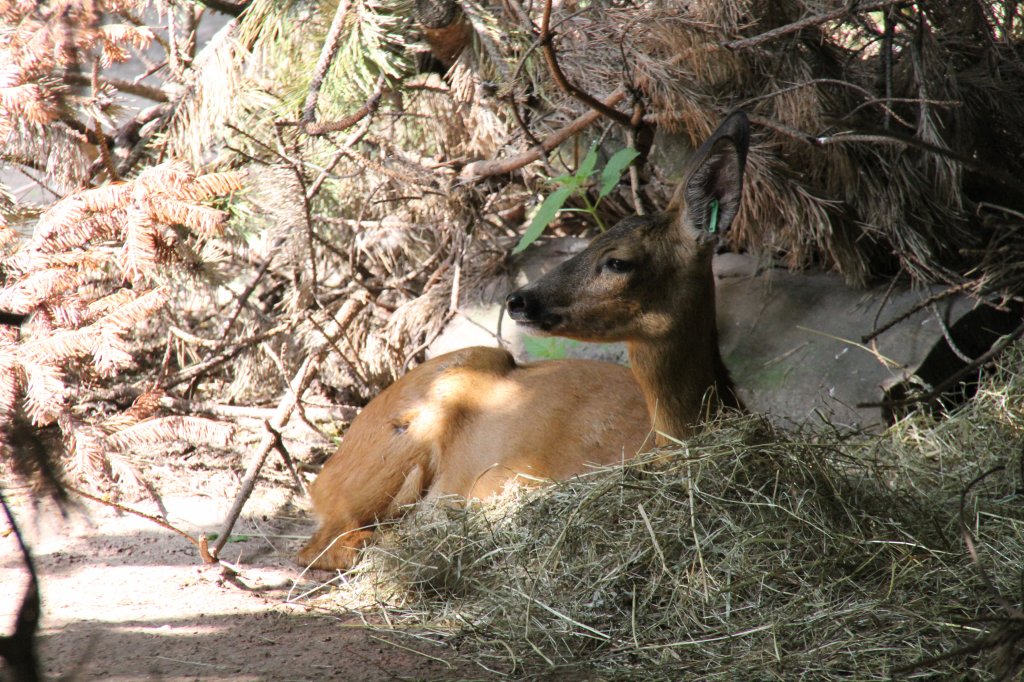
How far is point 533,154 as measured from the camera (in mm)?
5172

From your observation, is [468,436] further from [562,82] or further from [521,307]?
[562,82]

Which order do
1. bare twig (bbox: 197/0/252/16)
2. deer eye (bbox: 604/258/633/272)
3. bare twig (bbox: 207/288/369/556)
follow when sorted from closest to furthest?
deer eye (bbox: 604/258/633/272), bare twig (bbox: 207/288/369/556), bare twig (bbox: 197/0/252/16)

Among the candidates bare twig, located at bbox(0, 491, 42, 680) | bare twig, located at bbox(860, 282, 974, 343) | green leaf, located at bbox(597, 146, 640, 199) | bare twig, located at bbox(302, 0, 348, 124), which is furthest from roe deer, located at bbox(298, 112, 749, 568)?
bare twig, located at bbox(0, 491, 42, 680)

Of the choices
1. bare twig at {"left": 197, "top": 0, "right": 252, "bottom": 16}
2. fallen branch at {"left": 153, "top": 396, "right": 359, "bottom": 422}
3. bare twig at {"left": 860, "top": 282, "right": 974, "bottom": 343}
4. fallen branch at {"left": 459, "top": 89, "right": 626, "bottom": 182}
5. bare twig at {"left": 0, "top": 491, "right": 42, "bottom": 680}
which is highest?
bare twig at {"left": 197, "top": 0, "right": 252, "bottom": 16}

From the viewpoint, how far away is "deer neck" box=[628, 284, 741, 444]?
3793mm

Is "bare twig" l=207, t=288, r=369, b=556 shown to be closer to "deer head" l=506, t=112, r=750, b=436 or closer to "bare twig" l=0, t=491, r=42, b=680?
"deer head" l=506, t=112, r=750, b=436

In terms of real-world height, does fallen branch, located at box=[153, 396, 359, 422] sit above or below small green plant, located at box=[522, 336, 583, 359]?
below

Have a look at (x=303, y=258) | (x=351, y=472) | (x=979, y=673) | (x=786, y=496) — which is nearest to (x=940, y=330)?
(x=786, y=496)

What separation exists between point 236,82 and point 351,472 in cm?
237

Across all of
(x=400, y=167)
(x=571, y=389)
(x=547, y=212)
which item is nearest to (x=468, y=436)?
(x=571, y=389)

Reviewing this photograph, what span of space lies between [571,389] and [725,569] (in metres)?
1.50

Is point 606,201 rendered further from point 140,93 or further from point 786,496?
point 140,93

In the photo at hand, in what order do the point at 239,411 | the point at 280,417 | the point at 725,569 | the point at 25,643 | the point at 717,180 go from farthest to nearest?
the point at 239,411 < the point at 280,417 < the point at 717,180 < the point at 725,569 < the point at 25,643

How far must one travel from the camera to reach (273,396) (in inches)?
242
